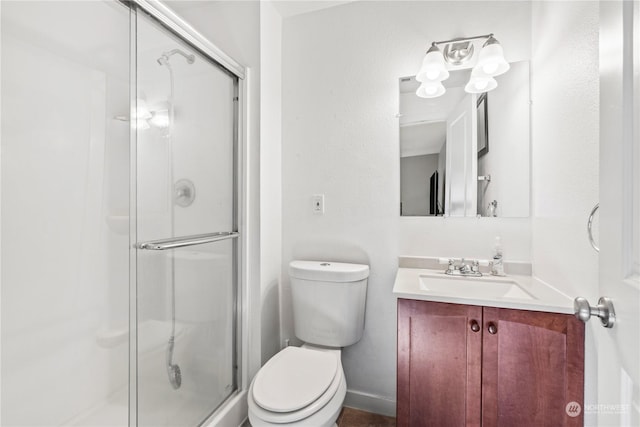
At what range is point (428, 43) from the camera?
159 cm

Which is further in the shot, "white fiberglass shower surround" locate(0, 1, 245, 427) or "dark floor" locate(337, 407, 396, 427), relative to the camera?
"dark floor" locate(337, 407, 396, 427)

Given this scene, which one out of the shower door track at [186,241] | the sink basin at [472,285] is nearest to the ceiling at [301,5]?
the shower door track at [186,241]

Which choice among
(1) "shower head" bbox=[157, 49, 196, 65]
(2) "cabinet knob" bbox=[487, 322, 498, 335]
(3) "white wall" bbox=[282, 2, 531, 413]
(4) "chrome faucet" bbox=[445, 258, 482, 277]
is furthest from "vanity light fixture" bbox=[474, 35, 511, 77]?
(1) "shower head" bbox=[157, 49, 196, 65]

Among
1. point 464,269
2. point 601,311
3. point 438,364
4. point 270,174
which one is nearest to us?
point 601,311

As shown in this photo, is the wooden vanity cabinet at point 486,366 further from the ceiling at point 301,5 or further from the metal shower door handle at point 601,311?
the ceiling at point 301,5

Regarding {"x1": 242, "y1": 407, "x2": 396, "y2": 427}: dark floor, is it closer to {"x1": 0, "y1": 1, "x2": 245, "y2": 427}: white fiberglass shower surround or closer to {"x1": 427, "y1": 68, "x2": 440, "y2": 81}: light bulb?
{"x1": 0, "y1": 1, "x2": 245, "y2": 427}: white fiberglass shower surround

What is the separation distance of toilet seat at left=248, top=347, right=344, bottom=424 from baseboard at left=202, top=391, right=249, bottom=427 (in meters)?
0.42

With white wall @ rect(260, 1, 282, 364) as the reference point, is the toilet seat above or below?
below

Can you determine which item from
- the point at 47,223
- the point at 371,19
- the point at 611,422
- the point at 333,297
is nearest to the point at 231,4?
the point at 371,19

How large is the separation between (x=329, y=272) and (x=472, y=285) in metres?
0.67

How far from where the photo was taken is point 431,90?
1574 mm

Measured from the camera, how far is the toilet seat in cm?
104

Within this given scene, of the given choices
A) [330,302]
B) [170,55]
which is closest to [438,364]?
[330,302]

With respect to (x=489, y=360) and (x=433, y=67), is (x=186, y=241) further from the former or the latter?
(x=433, y=67)
